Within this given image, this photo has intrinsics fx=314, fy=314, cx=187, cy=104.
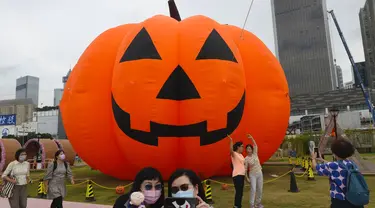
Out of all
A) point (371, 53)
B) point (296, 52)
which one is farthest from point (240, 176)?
point (296, 52)

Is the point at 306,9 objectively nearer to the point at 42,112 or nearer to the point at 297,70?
the point at 297,70

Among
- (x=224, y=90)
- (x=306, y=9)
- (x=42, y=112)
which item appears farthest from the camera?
(x=306, y=9)

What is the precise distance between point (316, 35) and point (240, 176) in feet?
341

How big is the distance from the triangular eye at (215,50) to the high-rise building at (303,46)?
89103 mm

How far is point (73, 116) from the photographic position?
9227mm

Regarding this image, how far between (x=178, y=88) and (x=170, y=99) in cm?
38

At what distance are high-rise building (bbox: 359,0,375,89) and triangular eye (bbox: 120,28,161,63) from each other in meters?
84.3

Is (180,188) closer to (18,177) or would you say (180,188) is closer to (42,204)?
(18,177)

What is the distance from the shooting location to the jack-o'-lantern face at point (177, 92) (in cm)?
795

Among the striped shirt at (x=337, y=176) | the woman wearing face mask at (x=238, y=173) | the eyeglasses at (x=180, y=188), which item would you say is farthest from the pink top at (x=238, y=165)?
the eyeglasses at (x=180, y=188)

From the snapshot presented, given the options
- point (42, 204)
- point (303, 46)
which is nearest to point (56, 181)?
point (42, 204)

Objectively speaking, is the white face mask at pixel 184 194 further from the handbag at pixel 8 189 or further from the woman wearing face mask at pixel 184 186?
the handbag at pixel 8 189

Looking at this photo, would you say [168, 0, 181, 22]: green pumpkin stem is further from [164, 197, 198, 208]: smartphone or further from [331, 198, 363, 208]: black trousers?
→ [164, 197, 198, 208]: smartphone

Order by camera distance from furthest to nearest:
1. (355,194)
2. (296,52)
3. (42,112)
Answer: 1. (296,52)
2. (42,112)
3. (355,194)
